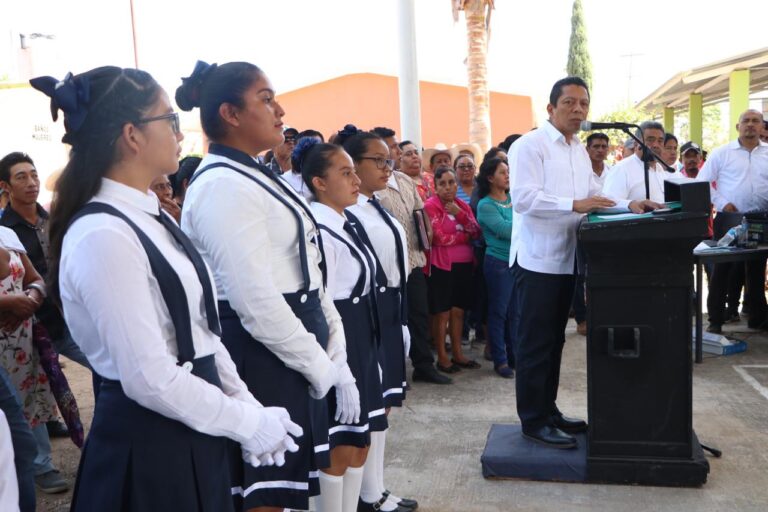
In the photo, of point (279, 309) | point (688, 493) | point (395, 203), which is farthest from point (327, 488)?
point (395, 203)

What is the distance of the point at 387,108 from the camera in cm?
2166

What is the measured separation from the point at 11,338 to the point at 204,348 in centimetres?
253

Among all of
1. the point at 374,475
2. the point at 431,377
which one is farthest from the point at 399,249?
the point at 431,377

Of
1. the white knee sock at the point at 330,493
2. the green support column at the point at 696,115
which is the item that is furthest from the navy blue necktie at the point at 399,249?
the green support column at the point at 696,115

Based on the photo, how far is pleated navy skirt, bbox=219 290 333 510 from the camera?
2166 millimetres

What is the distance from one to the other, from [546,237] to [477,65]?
1038 cm

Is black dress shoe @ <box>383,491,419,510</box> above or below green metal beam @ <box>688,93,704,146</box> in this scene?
below

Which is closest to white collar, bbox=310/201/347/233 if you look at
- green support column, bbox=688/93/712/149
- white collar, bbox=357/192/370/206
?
white collar, bbox=357/192/370/206

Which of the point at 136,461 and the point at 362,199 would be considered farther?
the point at 362,199

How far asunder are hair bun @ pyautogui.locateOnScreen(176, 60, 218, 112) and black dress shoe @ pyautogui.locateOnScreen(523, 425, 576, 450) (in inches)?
102

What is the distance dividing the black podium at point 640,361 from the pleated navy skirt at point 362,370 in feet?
3.67

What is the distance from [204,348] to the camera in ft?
5.52

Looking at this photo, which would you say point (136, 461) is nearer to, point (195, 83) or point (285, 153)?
point (195, 83)

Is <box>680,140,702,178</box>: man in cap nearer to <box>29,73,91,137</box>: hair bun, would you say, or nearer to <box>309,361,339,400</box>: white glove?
<box>309,361,339,400</box>: white glove
